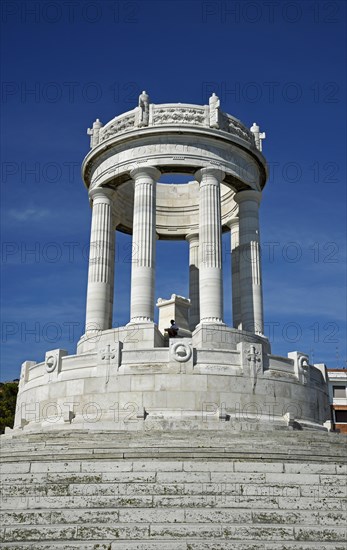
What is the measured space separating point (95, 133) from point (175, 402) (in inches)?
918

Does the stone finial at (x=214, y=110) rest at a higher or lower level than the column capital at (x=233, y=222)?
higher

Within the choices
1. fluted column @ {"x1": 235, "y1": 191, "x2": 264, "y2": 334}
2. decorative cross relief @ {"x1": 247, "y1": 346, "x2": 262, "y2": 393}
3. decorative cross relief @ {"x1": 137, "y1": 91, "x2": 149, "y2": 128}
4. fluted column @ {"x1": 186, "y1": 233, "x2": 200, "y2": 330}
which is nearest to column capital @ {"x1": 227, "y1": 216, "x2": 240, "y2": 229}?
fluted column @ {"x1": 235, "y1": 191, "x2": 264, "y2": 334}

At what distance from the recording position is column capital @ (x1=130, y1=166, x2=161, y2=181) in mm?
41625

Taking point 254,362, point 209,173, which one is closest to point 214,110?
point 209,173

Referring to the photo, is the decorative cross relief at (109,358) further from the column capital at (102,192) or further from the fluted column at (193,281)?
the fluted column at (193,281)

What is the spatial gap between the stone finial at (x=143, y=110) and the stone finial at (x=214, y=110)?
4.34 metres

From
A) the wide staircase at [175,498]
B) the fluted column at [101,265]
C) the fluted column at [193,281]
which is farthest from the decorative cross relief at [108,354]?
the fluted column at [193,281]

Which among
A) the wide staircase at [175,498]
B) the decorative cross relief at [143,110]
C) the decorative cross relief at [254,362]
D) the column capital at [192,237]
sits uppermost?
the decorative cross relief at [143,110]

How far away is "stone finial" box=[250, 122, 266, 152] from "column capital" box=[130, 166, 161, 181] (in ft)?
31.5

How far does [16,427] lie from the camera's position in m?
38.2

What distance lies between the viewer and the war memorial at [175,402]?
701 inches

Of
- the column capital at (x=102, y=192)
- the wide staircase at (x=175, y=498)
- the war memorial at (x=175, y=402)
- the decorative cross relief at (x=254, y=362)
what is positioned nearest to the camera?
the wide staircase at (x=175, y=498)

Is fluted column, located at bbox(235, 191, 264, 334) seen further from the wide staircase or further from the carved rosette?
the wide staircase

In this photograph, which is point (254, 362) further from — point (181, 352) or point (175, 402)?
point (175, 402)
